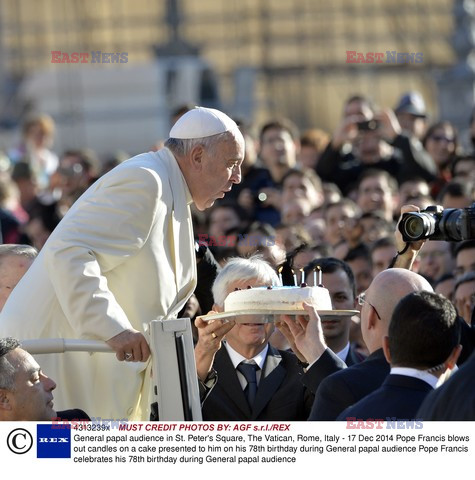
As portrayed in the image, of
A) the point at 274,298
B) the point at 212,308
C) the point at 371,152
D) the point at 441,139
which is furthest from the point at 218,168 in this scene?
the point at 371,152

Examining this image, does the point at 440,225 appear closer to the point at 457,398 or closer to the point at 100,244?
the point at 457,398

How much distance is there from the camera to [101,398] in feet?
16.6

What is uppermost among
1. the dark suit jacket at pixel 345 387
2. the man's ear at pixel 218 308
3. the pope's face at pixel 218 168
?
the pope's face at pixel 218 168

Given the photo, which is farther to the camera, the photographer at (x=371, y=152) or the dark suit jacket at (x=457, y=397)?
the photographer at (x=371, y=152)

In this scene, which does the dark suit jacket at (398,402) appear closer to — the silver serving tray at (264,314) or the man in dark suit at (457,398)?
the man in dark suit at (457,398)

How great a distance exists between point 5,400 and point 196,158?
4.08 feet

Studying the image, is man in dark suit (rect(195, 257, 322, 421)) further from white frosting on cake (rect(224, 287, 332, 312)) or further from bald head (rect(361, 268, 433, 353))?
bald head (rect(361, 268, 433, 353))

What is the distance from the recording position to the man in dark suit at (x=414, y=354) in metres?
4.05

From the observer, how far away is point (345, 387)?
4.55m

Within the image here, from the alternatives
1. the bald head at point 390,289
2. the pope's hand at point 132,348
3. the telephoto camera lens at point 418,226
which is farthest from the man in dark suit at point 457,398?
the pope's hand at point 132,348

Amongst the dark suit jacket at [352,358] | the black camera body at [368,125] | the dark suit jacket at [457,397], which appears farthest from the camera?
the black camera body at [368,125]

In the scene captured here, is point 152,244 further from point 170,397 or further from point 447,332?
point 447,332

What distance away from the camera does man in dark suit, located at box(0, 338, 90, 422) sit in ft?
14.6

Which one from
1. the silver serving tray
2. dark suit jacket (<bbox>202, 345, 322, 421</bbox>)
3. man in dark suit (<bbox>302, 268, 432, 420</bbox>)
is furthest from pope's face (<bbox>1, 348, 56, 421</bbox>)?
dark suit jacket (<bbox>202, 345, 322, 421</bbox>)
